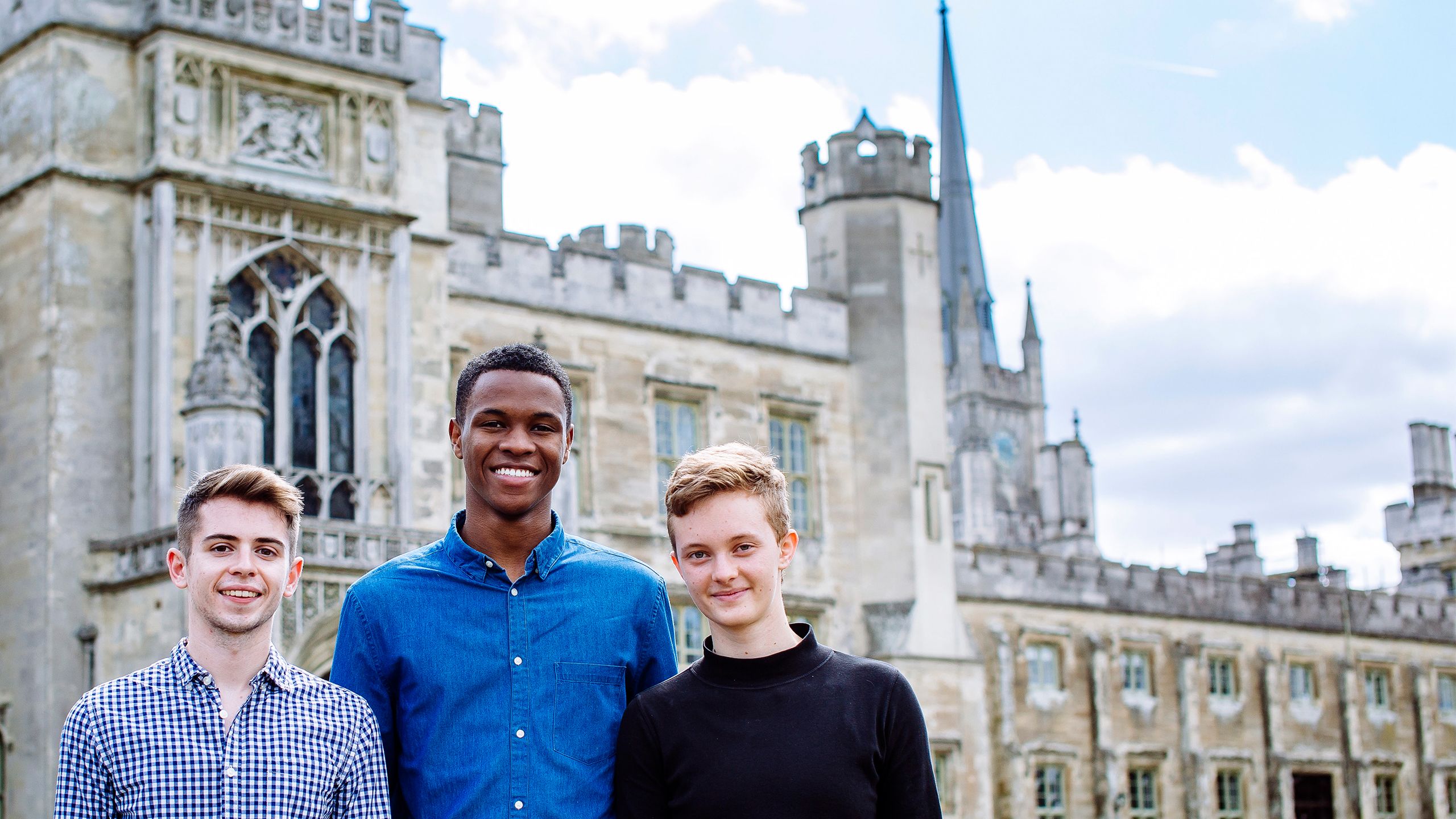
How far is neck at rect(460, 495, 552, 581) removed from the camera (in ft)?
12.9

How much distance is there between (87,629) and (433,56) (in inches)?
271

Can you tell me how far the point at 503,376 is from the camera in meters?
3.94

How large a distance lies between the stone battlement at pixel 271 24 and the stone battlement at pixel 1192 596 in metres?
10.2

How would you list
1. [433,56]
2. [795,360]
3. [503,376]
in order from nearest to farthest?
[503,376], [433,56], [795,360]

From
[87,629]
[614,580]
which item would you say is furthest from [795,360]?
[614,580]

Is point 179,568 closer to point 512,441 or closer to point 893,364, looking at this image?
point 512,441

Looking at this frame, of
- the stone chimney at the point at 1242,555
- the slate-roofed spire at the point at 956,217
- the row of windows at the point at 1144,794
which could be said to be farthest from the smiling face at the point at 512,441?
the slate-roofed spire at the point at 956,217

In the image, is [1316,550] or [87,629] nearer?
[87,629]

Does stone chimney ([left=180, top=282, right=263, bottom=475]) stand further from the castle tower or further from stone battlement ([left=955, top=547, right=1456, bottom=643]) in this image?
stone battlement ([left=955, top=547, right=1456, bottom=643])

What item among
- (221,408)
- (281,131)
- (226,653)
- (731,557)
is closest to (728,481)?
(731,557)

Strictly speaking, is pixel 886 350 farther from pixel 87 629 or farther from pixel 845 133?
pixel 87 629

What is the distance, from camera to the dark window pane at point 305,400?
1653 cm

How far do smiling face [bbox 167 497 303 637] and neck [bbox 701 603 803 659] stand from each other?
944mm

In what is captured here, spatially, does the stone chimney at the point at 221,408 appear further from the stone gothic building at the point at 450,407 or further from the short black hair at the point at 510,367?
the short black hair at the point at 510,367
